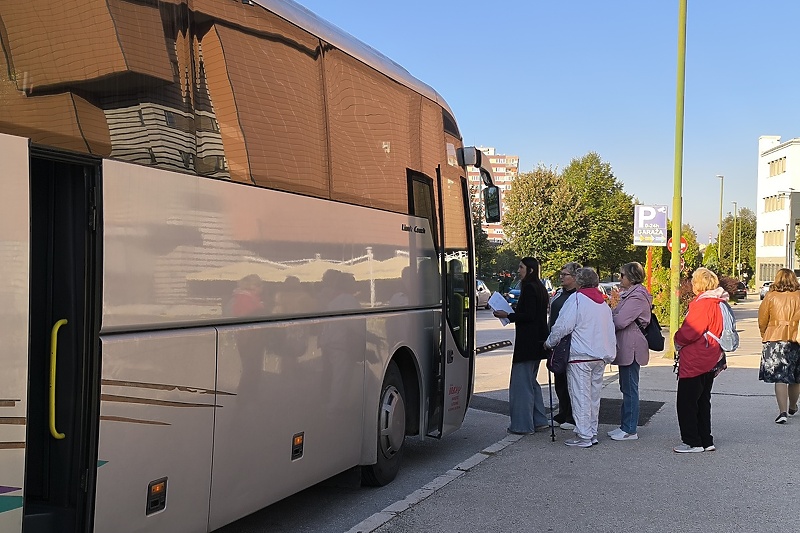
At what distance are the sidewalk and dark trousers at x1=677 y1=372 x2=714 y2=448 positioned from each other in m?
0.21

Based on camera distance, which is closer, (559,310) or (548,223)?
(559,310)

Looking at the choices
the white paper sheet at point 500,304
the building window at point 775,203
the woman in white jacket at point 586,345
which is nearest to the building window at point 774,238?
the building window at point 775,203

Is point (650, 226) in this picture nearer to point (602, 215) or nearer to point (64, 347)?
point (64, 347)

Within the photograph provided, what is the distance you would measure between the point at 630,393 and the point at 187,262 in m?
6.74

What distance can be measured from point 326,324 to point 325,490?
6.80ft

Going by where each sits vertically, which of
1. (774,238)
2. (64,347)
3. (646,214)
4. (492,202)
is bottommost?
(64,347)

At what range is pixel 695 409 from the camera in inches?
369

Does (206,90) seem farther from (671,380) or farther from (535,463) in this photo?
(671,380)

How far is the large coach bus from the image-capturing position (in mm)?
3881

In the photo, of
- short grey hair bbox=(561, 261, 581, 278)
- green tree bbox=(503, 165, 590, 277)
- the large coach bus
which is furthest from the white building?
the large coach bus

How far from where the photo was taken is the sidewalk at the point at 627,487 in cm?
664

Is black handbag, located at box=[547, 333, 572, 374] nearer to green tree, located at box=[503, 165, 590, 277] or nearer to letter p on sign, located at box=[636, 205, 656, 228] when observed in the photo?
letter p on sign, located at box=[636, 205, 656, 228]

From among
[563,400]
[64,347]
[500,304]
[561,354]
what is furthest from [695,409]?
[64,347]

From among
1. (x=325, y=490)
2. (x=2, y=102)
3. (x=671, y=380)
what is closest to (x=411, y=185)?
(x=325, y=490)
